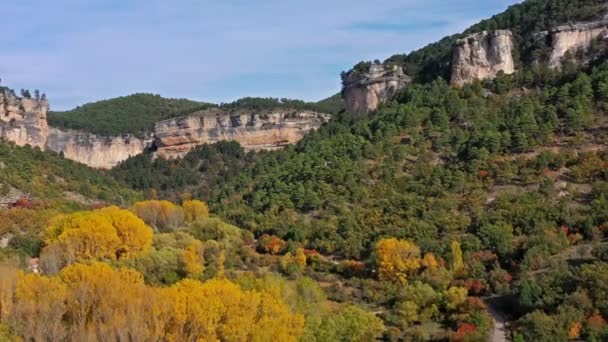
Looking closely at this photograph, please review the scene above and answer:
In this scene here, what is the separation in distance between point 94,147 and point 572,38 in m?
67.3

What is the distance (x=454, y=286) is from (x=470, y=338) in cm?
765

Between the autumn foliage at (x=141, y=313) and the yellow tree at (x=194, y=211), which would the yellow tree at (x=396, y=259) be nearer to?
the autumn foliage at (x=141, y=313)

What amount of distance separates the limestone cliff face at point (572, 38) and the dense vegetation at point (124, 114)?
61974 millimetres

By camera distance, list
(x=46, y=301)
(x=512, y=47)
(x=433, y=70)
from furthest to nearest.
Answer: (x=433, y=70)
(x=512, y=47)
(x=46, y=301)

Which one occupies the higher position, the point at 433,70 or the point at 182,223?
the point at 433,70

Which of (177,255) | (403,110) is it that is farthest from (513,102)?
(177,255)

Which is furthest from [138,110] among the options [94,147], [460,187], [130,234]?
[460,187]

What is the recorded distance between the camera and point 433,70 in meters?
74.1

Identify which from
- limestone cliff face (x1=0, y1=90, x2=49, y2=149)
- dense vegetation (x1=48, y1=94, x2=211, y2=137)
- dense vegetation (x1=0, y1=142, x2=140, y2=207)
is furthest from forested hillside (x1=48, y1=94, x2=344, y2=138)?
dense vegetation (x1=0, y1=142, x2=140, y2=207)

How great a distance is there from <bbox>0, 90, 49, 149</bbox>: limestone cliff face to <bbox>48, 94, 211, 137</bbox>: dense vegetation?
1112cm

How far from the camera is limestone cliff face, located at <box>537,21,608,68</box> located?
6344 centimetres

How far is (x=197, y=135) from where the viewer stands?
109 m

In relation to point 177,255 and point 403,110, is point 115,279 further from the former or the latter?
point 403,110

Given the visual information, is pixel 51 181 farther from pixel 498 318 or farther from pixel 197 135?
pixel 498 318
